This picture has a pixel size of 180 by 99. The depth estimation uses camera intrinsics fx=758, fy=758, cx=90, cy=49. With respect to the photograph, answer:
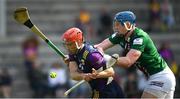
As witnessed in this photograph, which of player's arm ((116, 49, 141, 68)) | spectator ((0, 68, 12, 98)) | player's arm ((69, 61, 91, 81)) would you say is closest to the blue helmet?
player's arm ((116, 49, 141, 68))

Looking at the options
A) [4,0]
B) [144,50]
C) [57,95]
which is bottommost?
[57,95]

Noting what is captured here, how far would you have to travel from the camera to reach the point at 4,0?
2152cm

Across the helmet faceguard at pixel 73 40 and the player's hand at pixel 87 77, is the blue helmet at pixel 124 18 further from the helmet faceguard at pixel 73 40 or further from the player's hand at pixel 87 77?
the player's hand at pixel 87 77

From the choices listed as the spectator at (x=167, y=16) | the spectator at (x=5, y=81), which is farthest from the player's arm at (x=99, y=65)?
the spectator at (x=167, y=16)

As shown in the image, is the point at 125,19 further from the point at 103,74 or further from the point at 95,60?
the point at 103,74

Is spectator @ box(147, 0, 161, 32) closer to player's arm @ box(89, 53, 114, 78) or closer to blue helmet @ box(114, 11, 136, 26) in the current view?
blue helmet @ box(114, 11, 136, 26)

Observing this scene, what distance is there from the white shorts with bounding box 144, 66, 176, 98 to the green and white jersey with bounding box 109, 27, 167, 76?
7cm

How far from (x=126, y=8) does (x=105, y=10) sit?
0.99 meters

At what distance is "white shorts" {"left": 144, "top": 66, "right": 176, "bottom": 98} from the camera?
10508mm

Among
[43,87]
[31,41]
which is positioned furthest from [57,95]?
[31,41]

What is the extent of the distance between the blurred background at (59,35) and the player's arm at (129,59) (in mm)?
6605

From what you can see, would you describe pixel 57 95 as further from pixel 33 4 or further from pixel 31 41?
pixel 33 4

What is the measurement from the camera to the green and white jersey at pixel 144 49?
1020cm

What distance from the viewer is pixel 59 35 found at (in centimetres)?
2128
